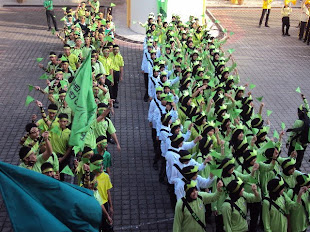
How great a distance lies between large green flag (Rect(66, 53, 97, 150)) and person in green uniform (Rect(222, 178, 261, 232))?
2.52m

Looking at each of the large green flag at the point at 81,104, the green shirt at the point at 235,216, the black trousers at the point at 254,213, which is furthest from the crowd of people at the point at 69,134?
the black trousers at the point at 254,213

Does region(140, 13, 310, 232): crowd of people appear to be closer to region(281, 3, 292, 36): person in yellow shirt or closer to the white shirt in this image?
the white shirt

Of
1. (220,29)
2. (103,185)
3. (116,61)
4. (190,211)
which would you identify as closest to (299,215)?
(190,211)

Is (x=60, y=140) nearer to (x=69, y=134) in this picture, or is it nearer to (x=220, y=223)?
(x=69, y=134)

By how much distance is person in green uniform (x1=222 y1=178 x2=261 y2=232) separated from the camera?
614cm

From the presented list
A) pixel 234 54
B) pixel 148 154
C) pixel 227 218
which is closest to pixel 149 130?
pixel 148 154

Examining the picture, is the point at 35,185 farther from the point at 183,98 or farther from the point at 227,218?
the point at 183,98

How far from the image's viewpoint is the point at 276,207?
634 centimetres

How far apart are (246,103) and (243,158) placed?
2030 mm

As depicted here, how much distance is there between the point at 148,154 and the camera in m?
9.70

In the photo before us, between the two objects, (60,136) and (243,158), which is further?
(60,136)

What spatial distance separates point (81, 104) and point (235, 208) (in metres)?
2.93

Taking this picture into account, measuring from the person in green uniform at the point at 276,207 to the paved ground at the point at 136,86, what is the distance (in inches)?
71.0

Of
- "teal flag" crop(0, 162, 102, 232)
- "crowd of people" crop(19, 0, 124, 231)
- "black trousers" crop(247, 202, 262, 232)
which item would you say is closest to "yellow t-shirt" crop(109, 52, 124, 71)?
"crowd of people" crop(19, 0, 124, 231)
